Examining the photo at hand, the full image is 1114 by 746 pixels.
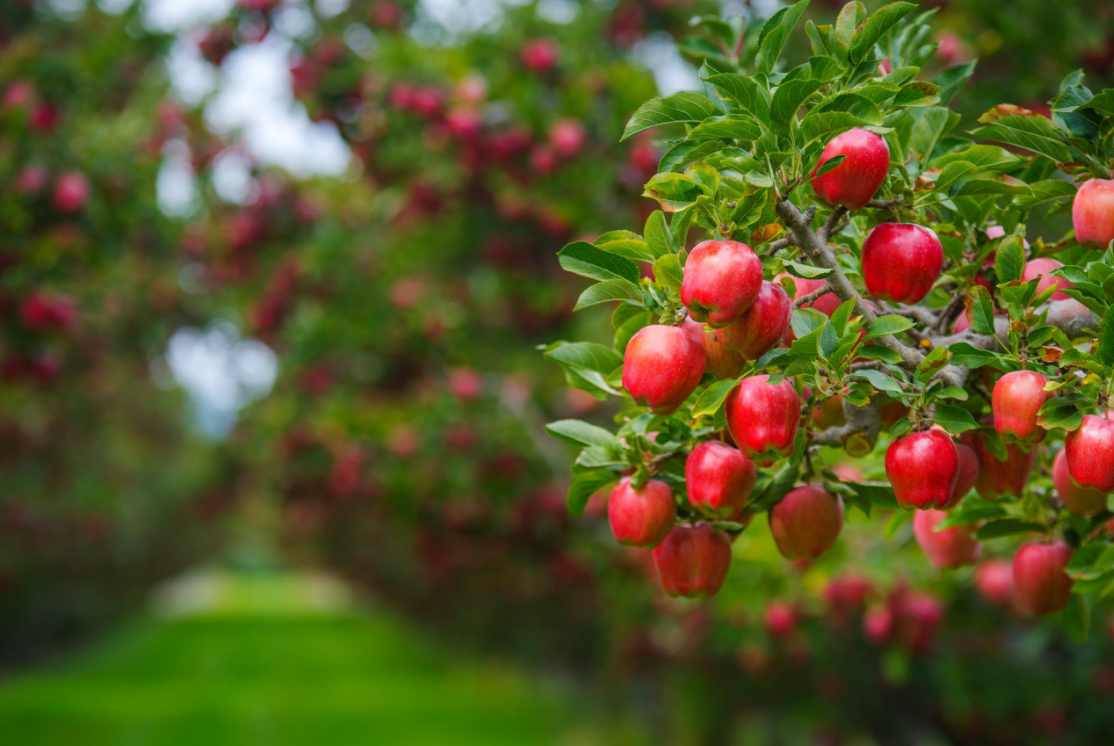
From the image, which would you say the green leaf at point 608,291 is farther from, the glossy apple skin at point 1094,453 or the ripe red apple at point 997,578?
the ripe red apple at point 997,578

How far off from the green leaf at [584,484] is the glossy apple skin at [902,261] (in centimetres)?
46

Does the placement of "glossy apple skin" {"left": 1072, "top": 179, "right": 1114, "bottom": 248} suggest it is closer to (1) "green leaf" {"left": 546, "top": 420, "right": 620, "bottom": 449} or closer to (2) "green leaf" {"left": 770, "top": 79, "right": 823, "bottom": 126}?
(2) "green leaf" {"left": 770, "top": 79, "right": 823, "bottom": 126}

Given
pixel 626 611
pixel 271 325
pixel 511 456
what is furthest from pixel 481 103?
pixel 626 611

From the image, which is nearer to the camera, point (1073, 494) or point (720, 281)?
point (720, 281)

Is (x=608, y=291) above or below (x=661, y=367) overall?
above

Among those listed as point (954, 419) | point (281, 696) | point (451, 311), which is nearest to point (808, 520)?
point (954, 419)

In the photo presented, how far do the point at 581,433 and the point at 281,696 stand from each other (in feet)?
47.5

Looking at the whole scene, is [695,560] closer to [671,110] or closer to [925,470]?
[925,470]

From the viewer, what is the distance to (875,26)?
146 cm

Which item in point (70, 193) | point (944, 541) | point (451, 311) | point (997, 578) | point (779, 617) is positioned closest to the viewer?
point (944, 541)

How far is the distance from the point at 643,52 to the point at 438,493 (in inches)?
107

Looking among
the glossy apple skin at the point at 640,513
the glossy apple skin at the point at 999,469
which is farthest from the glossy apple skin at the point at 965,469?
the glossy apple skin at the point at 640,513

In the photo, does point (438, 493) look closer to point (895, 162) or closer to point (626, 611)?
point (626, 611)

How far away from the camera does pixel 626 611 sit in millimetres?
6883
